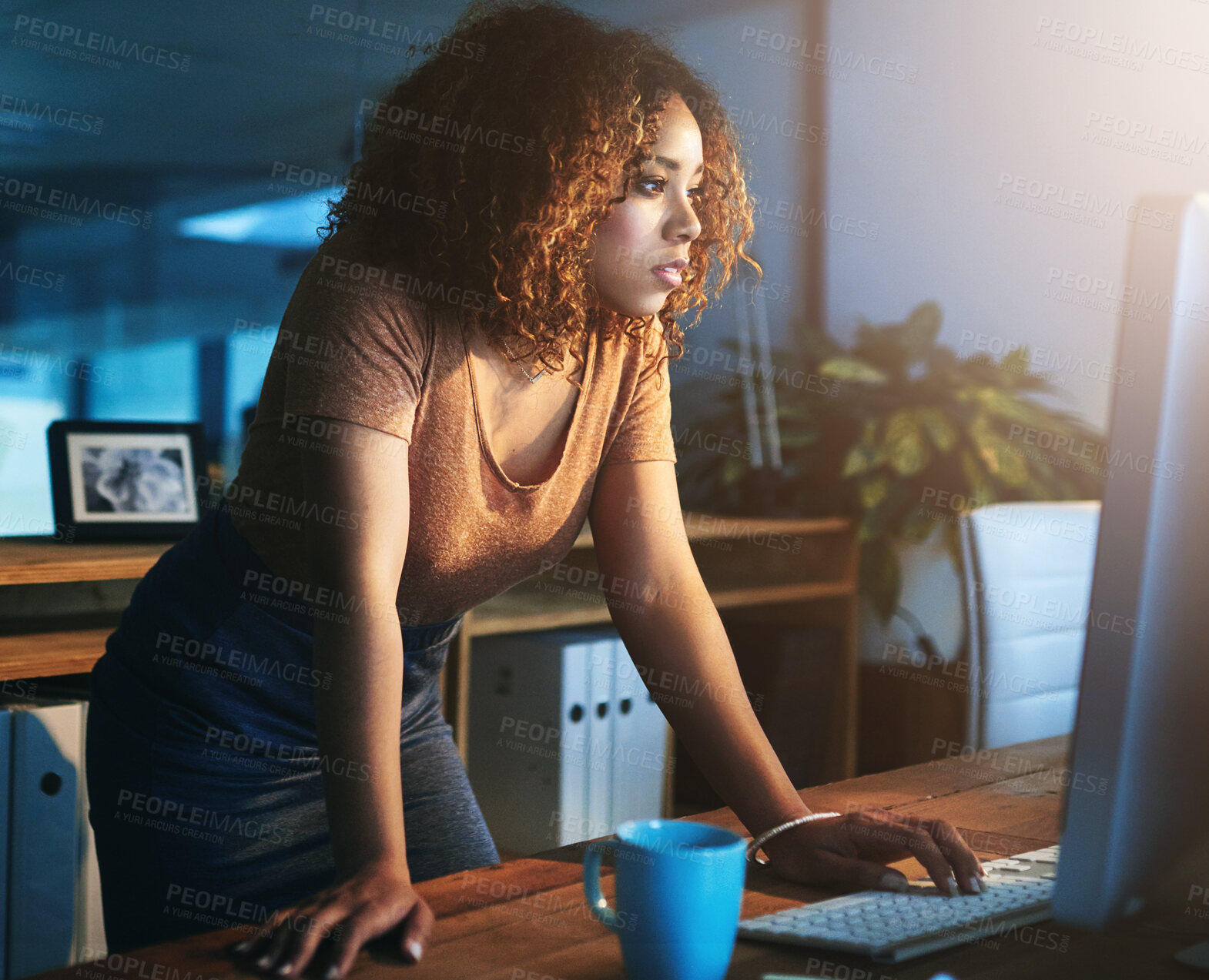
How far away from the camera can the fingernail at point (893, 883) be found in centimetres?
90

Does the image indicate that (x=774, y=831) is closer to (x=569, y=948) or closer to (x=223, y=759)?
(x=569, y=948)

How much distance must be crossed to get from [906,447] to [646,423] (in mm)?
2144

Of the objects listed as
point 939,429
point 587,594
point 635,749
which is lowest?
point 635,749

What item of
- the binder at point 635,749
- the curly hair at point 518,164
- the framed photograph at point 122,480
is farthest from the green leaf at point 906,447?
the curly hair at point 518,164

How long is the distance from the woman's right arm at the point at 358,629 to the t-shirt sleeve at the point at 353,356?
2 centimetres

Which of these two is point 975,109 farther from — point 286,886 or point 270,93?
point 286,886

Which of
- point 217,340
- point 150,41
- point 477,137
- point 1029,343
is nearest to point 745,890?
point 477,137

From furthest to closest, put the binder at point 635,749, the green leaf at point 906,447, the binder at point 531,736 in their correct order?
the green leaf at point 906,447 → the binder at point 635,749 → the binder at point 531,736

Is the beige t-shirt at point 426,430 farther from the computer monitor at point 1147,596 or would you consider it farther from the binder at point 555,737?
the binder at point 555,737

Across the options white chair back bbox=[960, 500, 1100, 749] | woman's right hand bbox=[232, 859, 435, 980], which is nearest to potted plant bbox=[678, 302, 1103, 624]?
white chair back bbox=[960, 500, 1100, 749]

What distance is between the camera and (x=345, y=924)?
750 millimetres

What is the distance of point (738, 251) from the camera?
139cm

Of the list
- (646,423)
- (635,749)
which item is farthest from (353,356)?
(635,749)

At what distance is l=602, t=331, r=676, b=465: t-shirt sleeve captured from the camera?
1.21 meters
